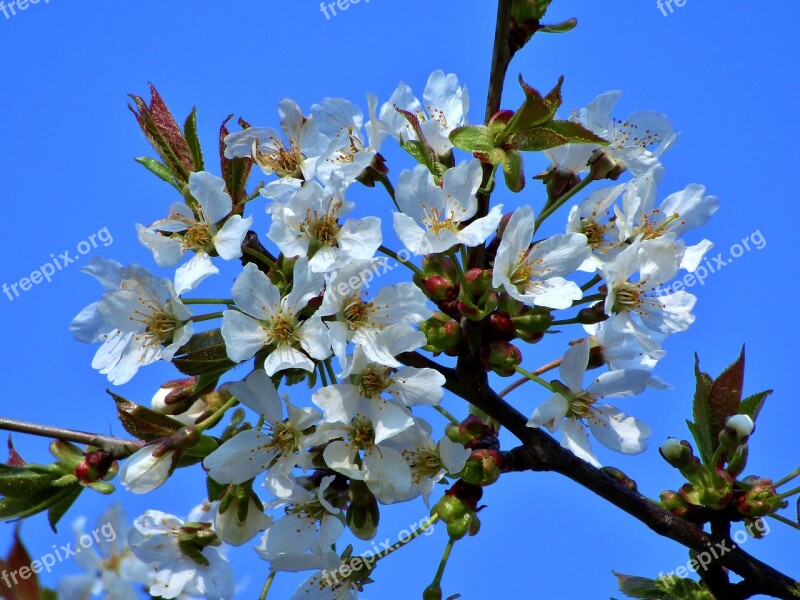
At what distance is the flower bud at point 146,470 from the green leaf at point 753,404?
1.80m

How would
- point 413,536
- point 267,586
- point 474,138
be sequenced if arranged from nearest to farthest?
point 474,138 < point 413,536 < point 267,586

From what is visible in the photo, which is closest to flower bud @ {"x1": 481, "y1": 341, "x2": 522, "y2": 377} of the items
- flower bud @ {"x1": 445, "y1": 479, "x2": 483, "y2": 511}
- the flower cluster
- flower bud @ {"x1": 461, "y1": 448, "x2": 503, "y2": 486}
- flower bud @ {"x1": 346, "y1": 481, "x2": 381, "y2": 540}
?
the flower cluster

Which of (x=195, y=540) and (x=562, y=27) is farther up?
(x=562, y=27)

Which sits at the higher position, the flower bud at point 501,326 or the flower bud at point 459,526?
the flower bud at point 501,326

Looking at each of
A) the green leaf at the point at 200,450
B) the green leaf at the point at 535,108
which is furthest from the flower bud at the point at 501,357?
the green leaf at the point at 200,450

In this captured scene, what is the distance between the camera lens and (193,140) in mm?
2727

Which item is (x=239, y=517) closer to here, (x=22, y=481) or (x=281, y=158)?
(x=22, y=481)

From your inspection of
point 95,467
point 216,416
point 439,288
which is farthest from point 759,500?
point 95,467

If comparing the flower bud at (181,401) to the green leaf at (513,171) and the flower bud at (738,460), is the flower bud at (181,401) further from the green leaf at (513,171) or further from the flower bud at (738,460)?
the flower bud at (738,460)

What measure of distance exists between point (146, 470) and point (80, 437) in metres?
0.36

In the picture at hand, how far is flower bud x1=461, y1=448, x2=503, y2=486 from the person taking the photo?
2.45 metres

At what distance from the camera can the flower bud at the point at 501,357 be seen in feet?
7.85

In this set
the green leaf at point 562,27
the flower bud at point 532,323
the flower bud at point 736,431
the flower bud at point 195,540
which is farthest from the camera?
the flower bud at point 195,540

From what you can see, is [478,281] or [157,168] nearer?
[478,281]
